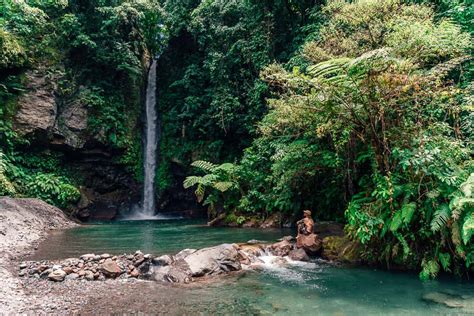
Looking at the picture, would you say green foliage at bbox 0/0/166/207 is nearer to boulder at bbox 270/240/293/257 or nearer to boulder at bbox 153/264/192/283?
boulder at bbox 153/264/192/283

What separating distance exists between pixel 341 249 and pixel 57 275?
5.79 meters

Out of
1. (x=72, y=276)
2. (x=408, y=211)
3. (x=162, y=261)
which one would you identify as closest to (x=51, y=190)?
(x=72, y=276)

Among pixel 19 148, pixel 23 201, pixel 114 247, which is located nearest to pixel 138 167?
pixel 19 148

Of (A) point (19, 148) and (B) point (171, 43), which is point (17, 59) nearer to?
(A) point (19, 148)

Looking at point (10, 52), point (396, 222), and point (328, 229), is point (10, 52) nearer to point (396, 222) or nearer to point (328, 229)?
point (328, 229)

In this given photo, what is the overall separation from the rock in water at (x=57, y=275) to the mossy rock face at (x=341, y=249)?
544cm

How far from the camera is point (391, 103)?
7.57 metres

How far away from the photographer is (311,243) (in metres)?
8.72

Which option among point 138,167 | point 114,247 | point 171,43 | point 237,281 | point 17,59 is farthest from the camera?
point 171,43

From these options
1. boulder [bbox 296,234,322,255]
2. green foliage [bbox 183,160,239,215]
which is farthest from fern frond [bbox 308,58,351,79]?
green foliage [bbox 183,160,239,215]

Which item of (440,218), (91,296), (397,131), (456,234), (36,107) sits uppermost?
(36,107)

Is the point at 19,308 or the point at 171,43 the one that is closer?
the point at 19,308

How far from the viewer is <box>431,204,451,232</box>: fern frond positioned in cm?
630

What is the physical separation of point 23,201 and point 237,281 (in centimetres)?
1013
